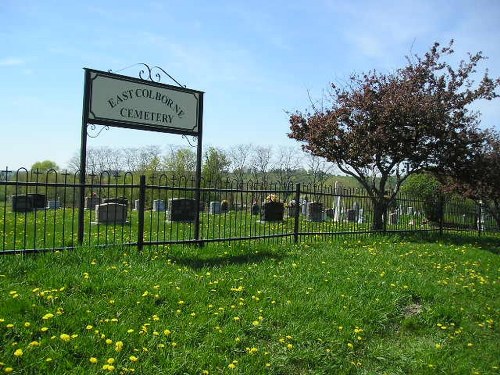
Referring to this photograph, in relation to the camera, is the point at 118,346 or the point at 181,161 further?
the point at 181,161

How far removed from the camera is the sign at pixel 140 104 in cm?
707

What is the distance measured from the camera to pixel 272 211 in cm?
1756

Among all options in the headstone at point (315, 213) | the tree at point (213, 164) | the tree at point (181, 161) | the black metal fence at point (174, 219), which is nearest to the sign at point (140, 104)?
the black metal fence at point (174, 219)

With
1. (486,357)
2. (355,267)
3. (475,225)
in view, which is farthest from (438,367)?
(475,225)

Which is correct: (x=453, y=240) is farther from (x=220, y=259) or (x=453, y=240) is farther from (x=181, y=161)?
(x=181, y=161)

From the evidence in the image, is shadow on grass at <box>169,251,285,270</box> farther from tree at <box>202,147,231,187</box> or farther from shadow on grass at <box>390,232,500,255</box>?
tree at <box>202,147,231,187</box>

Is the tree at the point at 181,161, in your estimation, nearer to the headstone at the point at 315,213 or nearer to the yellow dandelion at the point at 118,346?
the headstone at the point at 315,213

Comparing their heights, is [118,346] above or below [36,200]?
below

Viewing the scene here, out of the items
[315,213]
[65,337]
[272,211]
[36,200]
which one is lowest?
[65,337]

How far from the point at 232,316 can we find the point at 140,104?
4.64 meters

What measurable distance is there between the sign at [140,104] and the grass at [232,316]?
7.83ft

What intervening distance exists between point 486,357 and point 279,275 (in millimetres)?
2763

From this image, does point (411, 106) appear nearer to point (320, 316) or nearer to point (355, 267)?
point (355, 267)

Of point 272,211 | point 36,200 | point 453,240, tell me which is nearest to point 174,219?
point 272,211
